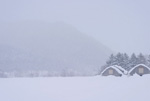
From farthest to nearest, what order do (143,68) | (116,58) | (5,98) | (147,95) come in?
1. (116,58)
2. (143,68)
3. (5,98)
4. (147,95)

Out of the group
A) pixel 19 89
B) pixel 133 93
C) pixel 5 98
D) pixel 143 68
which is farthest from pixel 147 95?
pixel 143 68

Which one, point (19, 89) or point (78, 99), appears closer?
point (78, 99)

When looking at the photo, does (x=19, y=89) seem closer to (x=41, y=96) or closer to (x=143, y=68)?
(x=41, y=96)

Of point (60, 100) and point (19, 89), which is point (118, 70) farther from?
point (60, 100)

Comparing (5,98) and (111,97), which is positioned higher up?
(111,97)

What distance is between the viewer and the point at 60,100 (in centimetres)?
1552

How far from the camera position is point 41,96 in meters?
17.5

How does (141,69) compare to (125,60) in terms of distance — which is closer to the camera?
(141,69)

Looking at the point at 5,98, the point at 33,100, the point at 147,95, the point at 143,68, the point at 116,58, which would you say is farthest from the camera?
the point at 116,58

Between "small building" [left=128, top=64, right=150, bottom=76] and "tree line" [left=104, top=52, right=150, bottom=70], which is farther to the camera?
"tree line" [left=104, top=52, right=150, bottom=70]

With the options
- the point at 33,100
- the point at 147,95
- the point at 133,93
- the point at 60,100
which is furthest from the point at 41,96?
the point at 147,95

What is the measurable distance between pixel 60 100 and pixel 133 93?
15.6 feet

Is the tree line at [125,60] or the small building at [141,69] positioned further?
the tree line at [125,60]

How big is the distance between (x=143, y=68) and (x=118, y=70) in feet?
17.2
